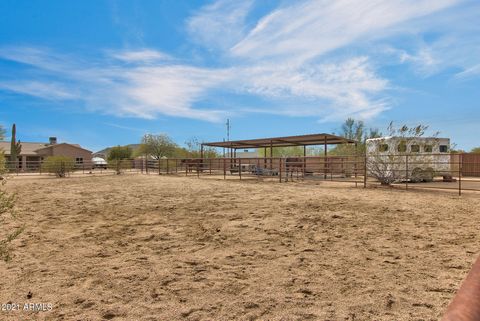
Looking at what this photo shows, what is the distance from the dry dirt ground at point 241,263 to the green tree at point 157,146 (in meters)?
44.2

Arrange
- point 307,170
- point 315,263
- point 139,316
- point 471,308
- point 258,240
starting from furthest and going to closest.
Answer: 1. point 307,170
2. point 258,240
3. point 315,263
4. point 139,316
5. point 471,308

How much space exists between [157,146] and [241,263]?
48469 millimetres

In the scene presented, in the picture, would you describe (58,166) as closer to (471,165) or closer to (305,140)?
(305,140)

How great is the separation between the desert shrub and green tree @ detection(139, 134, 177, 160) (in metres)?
27.2

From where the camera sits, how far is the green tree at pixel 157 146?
165 feet

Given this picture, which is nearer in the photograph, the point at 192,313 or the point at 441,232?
the point at 192,313

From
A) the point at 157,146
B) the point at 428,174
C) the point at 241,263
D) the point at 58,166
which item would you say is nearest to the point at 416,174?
the point at 428,174

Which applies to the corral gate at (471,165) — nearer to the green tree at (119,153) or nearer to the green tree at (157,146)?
the green tree at (157,146)

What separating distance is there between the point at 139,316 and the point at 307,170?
48.2 feet

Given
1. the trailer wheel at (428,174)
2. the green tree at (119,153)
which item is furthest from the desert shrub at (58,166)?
the green tree at (119,153)

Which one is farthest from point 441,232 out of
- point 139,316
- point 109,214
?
point 109,214

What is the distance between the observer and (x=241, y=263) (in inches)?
145

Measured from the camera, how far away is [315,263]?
12.0ft

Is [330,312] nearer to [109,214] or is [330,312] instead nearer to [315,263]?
[315,263]
